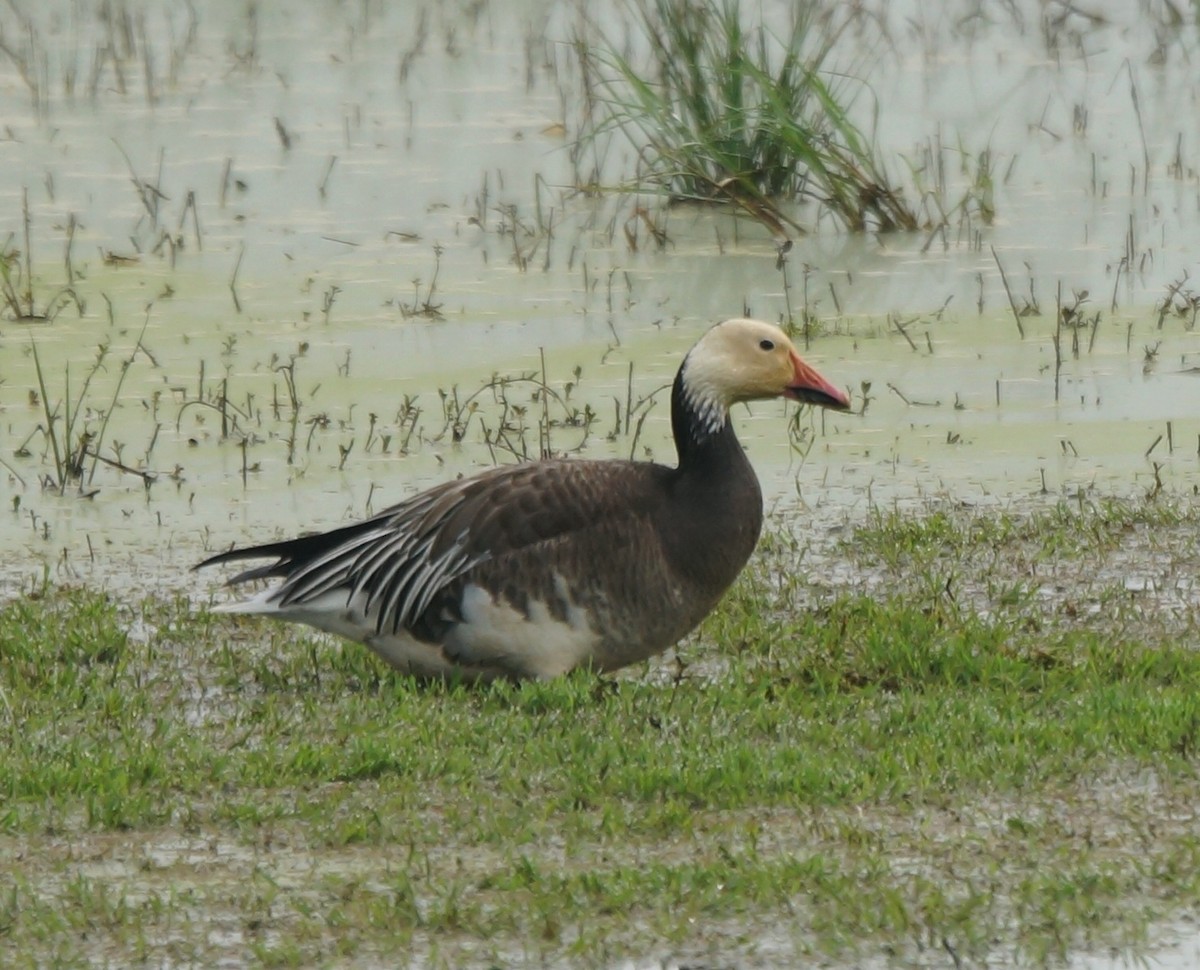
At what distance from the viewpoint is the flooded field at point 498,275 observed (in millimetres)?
8758

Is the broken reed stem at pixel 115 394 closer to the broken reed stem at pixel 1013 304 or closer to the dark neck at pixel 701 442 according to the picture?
the dark neck at pixel 701 442

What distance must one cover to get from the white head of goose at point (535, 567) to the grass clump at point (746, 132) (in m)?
5.21

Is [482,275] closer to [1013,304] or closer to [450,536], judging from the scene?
[1013,304]

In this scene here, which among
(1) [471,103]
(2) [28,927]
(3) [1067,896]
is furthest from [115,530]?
(1) [471,103]

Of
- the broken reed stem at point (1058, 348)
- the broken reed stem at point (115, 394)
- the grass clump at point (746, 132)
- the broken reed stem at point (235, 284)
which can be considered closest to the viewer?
the broken reed stem at point (115, 394)

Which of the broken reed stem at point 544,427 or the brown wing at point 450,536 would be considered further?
the broken reed stem at point 544,427

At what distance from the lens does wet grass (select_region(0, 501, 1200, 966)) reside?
4.50m

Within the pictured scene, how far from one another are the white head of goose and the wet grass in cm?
15

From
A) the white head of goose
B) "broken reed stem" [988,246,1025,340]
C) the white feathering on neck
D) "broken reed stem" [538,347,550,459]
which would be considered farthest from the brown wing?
"broken reed stem" [988,246,1025,340]

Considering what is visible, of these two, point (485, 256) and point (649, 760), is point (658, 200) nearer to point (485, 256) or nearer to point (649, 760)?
point (485, 256)

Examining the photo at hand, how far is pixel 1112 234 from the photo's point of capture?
11820 mm

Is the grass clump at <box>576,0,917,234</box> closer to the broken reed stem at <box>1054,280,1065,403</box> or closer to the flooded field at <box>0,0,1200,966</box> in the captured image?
the flooded field at <box>0,0,1200,966</box>

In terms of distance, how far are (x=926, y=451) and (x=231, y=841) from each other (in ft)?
14.9

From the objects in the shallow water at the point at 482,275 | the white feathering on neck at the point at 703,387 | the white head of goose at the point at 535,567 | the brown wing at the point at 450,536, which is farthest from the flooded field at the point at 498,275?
the white feathering on neck at the point at 703,387
